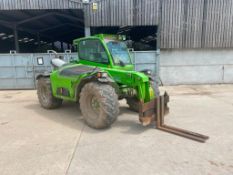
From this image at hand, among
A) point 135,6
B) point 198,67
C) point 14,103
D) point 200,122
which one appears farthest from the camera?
point 198,67

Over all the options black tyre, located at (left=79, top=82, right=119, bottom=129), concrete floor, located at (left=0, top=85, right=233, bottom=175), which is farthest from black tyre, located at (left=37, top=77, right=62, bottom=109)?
black tyre, located at (left=79, top=82, right=119, bottom=129)

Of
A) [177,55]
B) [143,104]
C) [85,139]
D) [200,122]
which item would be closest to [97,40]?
[143,104]

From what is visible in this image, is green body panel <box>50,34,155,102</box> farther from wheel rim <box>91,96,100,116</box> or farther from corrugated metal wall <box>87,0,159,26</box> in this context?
corrugated metal wall <box>87,0,159,26</box>

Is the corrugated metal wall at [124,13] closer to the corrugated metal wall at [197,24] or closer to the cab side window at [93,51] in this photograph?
the corrugated metal wall at [197,24]

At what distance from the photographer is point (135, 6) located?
10.2 meters

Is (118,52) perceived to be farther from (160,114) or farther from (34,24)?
(34,24)

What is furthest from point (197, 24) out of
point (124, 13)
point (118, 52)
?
point (118, 52)

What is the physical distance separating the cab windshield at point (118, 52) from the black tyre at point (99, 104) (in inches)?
40.4

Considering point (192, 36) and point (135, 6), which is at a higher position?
point (135, 6)

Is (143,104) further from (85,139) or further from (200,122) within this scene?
(200,122)

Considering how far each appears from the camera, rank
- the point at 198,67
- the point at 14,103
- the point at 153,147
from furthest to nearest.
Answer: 1. the point at 198,67
2. the point at 14,103
3. the point at 153,147

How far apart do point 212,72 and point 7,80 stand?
35.3ft

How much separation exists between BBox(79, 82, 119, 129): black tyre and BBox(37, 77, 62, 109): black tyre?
5.86 ft

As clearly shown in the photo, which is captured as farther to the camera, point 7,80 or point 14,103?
point 7,80
